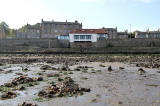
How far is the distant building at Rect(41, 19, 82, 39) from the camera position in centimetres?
10425

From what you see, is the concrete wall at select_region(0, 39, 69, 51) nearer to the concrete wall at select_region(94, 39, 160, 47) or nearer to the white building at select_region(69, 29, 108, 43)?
the white building at select_region(69, 29, 108, 43)

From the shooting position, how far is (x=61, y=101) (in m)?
11.1

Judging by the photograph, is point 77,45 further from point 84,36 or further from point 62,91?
point 62,91

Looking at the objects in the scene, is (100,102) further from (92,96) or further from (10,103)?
(10,103)

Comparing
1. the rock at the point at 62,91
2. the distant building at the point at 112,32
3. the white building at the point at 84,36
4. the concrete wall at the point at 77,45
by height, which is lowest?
the rock at the point at 62,91

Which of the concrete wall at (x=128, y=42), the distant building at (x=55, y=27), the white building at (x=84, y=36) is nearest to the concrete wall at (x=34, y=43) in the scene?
the white building at (x=84, y=36)

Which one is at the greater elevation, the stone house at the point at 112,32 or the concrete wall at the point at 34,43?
the stone house at the point at 112,32

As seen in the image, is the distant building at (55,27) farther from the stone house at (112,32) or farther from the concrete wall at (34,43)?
the concrete wall at (34,43)

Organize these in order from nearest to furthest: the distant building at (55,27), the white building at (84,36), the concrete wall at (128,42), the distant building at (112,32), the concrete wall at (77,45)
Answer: the concrete wall at (77,45) → the concrete wall at (128,42) → the white building at (84,36) → the distant building at (55,27) → the distant building at (112,32)

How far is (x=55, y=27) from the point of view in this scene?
4144 inches

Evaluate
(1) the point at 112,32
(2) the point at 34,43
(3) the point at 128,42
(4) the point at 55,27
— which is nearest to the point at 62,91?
(3) the point at 128,42

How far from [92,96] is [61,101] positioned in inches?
78.1

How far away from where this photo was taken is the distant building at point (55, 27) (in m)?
104

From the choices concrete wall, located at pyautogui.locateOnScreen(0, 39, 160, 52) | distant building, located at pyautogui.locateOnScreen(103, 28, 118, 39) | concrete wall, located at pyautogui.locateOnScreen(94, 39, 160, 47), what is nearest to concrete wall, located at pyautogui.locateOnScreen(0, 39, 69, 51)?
concrete wall, located at pyautogui.locateOnScreen(0, 39, 160, 52)
